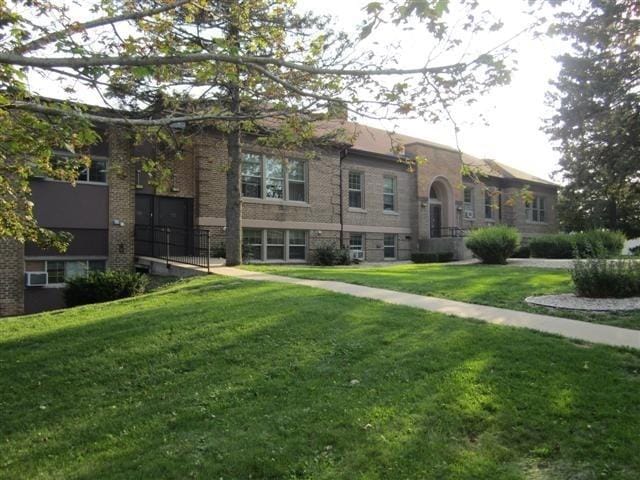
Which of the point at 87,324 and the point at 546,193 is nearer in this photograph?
the point at 87,324

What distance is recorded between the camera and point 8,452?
476 centimetres

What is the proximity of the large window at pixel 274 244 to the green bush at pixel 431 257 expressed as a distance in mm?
6338

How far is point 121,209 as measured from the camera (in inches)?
695

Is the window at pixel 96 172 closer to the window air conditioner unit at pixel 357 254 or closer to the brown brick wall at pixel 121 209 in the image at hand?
the brown brick wall at pixel 121 209

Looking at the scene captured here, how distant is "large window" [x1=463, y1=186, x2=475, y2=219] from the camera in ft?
108

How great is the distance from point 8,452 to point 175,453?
4.96ft

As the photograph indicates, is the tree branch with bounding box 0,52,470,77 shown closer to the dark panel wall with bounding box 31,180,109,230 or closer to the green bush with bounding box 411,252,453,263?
the dark panel wall with bounding box 31,180,109,230

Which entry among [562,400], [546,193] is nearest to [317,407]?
[562,400]

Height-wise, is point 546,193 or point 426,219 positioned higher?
point 546,193

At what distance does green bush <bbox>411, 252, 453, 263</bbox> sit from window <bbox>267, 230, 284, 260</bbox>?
7523 millimetres

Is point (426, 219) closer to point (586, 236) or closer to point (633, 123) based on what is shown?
point (586, 236)

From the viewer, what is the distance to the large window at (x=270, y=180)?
21.6 m

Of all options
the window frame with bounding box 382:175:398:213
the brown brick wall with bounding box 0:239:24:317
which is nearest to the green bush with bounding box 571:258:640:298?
the brown brick wall with bounding box 0:239:24:317

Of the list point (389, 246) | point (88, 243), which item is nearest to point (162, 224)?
point (88, 243)
